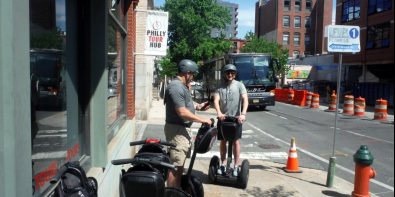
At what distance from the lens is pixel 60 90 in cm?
405

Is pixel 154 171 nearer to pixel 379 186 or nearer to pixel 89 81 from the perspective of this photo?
pixel 89 81

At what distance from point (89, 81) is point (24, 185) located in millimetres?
2645

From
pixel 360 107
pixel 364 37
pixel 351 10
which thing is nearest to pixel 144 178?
pixel 360 107

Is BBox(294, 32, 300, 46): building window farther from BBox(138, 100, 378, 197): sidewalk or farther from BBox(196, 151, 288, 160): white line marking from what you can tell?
BBox(138, 100, 378, 197): sidewalk

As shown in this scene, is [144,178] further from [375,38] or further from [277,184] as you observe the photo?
[375,38]

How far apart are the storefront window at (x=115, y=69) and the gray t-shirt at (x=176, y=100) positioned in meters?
1.07

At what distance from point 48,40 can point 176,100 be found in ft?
6.21

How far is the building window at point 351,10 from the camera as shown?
40513 millimetres

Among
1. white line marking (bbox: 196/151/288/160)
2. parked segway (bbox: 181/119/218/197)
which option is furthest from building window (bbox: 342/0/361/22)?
parked segway (bbox: 181/119/218/197)

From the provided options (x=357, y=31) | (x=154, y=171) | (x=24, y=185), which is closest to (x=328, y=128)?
(x=357, y=31)

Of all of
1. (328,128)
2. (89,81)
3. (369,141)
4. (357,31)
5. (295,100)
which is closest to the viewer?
(89,81)

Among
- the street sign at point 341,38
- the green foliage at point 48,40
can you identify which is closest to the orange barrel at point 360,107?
the street sign at point 341,38

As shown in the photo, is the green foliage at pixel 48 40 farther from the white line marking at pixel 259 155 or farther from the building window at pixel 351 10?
the building window at pixel 351 10

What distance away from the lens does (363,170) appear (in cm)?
593
